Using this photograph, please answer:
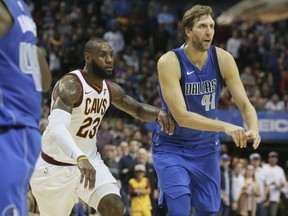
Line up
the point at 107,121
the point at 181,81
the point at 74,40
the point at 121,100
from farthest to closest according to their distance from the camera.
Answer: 1. the point at 74,40
2. the point at 107,121
3. the point at 121,100
4. the point at 181,81

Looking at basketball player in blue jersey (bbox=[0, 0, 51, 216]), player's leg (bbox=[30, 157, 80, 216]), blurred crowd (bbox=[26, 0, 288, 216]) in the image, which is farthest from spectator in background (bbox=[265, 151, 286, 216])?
basketball player in blue jersey (bbox=[0, 0, 51, 216])

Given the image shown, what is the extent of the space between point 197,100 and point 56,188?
1659mm

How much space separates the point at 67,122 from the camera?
267 inches

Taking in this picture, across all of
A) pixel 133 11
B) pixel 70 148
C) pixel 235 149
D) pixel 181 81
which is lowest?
pixel 235 149

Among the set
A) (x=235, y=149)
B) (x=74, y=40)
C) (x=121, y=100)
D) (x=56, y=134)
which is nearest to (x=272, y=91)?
(x=235, y=149)

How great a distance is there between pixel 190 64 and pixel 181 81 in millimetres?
221

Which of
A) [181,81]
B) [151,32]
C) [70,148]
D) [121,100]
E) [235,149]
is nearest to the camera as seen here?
[70,148]

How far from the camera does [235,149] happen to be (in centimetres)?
1903

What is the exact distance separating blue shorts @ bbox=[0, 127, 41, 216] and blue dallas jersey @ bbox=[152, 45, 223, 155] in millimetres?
2955

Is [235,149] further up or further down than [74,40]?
further down

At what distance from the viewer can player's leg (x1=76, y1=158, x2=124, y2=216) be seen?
7043mm

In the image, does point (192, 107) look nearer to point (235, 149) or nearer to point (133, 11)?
point (235, 149)

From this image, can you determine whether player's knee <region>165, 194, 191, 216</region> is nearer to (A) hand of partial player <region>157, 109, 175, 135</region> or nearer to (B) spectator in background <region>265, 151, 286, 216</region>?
(A) hand of partial player <region>157, 109, 175, 135</region>

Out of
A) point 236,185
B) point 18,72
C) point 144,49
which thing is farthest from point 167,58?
point 144,49
